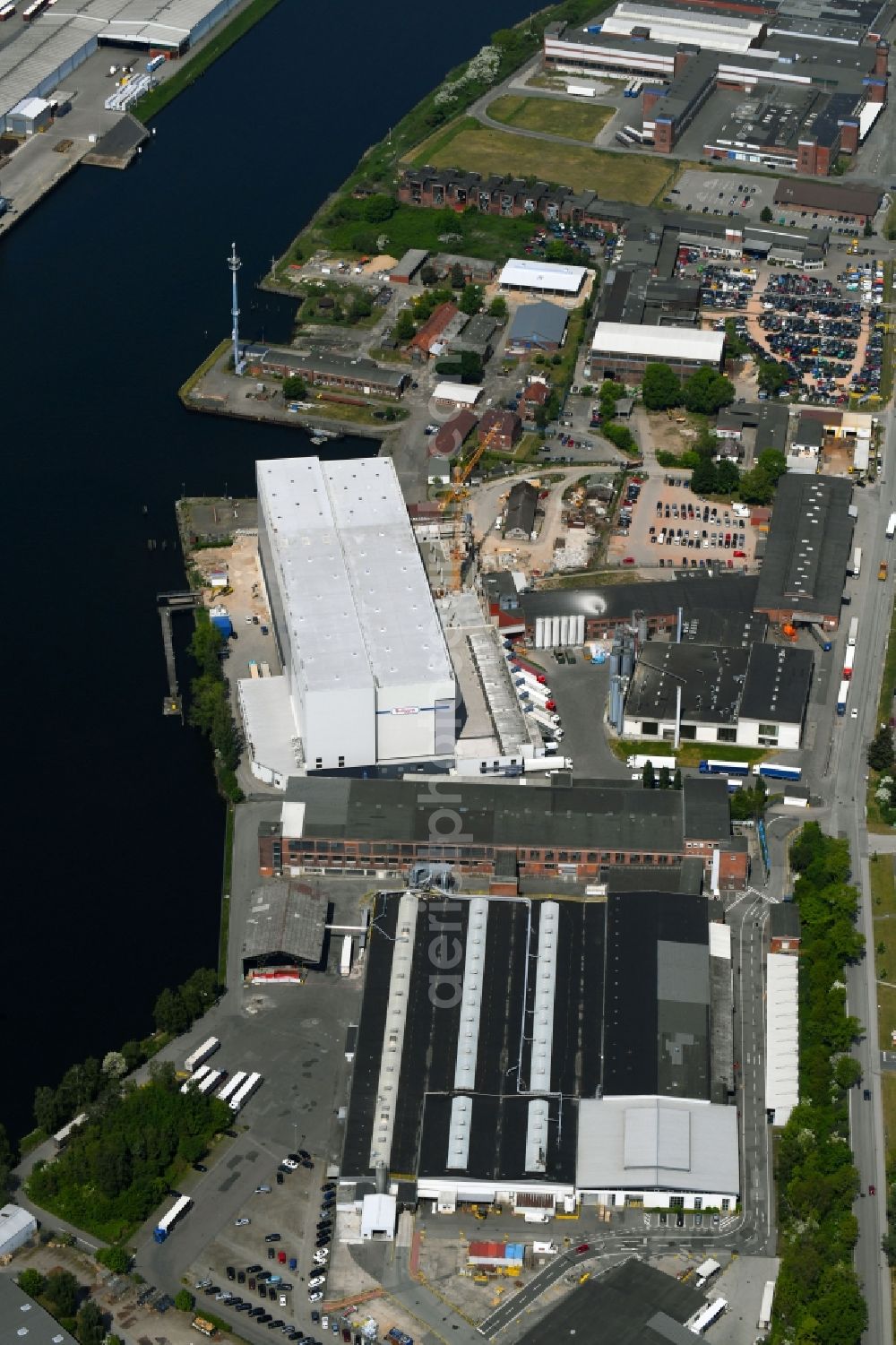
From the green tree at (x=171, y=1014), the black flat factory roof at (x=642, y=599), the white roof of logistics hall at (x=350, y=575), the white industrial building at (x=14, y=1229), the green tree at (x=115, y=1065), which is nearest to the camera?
the white industrial building at (x=14, y=1229)

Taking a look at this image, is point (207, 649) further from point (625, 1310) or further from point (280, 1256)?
point (625, 1310)

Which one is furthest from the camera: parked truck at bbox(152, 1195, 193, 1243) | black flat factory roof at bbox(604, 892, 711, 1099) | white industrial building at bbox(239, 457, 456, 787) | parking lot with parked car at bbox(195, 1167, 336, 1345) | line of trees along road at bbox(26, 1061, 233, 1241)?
white industrial building at bbox(239, 457, 456, 787)

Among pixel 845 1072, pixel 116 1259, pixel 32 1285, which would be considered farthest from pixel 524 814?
pixel 32 1285

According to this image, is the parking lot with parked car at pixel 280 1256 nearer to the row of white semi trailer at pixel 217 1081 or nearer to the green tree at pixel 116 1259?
the green tree at pixel 116 1259

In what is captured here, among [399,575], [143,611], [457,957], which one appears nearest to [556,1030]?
[457,957]

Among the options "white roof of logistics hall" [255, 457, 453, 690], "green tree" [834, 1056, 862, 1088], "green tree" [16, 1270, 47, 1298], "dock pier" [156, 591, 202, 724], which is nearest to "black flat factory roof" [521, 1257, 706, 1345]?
"green tree" [834, 1056, 862, 1088]

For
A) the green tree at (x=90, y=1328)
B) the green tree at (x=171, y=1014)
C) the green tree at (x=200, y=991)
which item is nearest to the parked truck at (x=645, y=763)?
the green tree at (x=200, y=991)

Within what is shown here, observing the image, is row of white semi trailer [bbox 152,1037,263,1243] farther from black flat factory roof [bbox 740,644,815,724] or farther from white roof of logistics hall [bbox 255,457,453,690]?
black flat factory roof [bbox 740,644,815,724]
